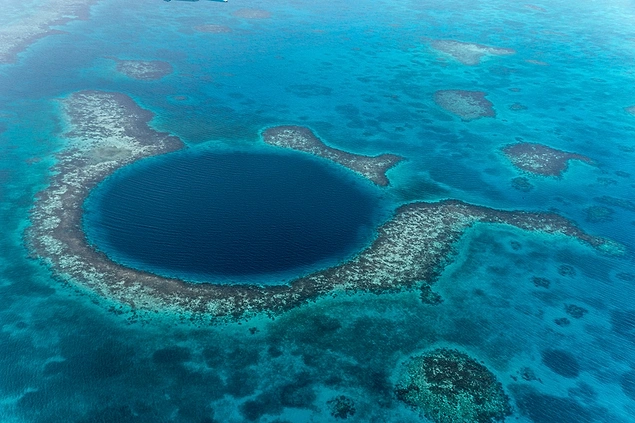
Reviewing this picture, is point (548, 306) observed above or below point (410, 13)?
below

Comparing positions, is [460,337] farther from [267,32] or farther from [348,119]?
[267,32]

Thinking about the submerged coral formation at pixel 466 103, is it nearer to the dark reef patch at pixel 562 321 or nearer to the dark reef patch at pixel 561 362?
the dark reef patch at pixel 562 321

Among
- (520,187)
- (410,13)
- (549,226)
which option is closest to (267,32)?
(410,13)

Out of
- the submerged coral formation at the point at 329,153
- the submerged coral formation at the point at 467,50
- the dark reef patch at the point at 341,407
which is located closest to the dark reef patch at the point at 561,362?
the dark reef patch at the point at 341,407

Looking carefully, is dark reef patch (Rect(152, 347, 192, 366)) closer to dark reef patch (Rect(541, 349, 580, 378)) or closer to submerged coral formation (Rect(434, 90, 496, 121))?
dark reef patch (Rect(541, 349, 580, 378))

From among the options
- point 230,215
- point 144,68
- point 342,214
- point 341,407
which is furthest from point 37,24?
point 341,407

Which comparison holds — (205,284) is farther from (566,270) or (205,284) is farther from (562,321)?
(566,270)

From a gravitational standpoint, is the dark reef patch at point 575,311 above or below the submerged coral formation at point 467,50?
below

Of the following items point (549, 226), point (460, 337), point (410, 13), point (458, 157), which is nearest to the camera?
point (460, 337)
